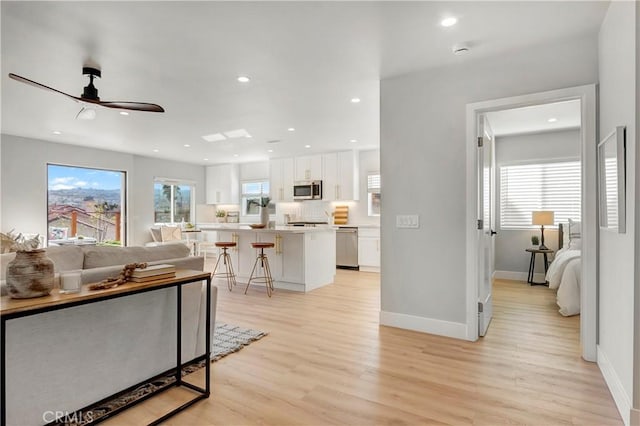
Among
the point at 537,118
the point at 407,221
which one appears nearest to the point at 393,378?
the point at 407,221

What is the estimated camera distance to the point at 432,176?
3.36 metres

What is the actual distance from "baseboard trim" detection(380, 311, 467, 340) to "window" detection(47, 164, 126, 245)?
6.06m

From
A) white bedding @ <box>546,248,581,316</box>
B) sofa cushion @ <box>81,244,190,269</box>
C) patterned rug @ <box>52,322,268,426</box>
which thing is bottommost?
patterned rug @ <box>52,322,268,426</box>

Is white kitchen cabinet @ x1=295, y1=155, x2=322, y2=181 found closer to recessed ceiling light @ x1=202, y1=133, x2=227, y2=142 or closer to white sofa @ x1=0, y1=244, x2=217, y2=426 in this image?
recessed ceiling light @ x1=202, y1=133, x2=227, y2=142

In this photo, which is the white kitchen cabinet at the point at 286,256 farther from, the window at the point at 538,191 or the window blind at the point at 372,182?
the window at the point at 538,191

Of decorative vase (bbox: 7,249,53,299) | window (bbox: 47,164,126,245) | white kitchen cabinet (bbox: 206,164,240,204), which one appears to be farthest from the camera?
white kitchen cabinet (bbox: 206,164,240,204)

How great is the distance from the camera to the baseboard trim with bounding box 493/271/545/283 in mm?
5949

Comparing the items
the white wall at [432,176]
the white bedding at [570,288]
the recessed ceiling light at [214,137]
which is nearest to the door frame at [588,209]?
the white wall at [432,176]

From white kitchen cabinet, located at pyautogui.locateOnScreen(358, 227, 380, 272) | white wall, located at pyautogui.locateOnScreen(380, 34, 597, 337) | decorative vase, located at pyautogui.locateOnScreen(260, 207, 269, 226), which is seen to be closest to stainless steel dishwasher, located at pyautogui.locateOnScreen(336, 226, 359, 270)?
white kitchen cabinet, located at pyautogui.locateOnScreen(358, 227, 380, 272)

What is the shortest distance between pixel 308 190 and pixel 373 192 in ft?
5.09

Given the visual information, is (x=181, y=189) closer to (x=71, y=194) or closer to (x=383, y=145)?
(x=71, y=194)

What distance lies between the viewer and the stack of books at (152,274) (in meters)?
1.99

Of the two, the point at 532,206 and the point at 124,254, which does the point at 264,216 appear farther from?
the point at 532,206

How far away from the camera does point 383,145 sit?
3.64 meters
